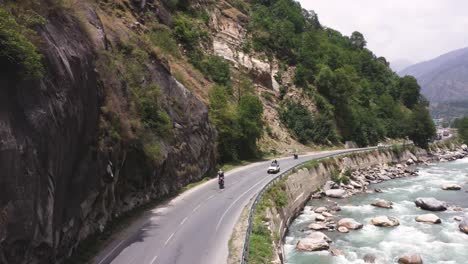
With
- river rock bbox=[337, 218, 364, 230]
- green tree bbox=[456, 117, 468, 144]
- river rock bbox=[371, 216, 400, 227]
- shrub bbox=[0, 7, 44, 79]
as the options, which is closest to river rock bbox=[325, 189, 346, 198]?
river rock bbox=[371, 216, 400, 227]

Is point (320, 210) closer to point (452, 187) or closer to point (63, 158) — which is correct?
point (452, 187)

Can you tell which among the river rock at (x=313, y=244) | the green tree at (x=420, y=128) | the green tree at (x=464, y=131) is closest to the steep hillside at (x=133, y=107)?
the green tree at (x=420, y=128)

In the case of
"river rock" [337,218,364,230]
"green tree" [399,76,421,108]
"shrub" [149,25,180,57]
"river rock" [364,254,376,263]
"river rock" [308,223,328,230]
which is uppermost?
"shrub" [149,25,180,57]

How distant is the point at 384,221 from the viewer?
101ft

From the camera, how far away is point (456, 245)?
1020 inches

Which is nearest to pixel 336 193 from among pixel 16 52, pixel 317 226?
pixel 317 226

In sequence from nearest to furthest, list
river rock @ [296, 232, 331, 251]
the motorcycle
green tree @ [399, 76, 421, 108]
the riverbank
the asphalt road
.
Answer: the asphalt road → the riverbank → river rock @ [296, 232, 331, 251] → the motorcycle → green tree @ [399, 76, 421, 108]

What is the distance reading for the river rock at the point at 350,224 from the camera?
29984 mm

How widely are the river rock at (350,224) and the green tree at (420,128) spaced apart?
5674 cm

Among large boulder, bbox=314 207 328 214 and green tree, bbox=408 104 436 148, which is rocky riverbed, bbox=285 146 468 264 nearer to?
large boulder, bbox=314 207 328 214

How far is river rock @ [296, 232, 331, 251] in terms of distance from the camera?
24703 millimetres

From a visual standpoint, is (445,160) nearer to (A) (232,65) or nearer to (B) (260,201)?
(A) (232,65)

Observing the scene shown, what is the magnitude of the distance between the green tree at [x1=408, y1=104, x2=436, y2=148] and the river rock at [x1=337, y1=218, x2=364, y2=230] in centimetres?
5674

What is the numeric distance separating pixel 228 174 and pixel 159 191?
40.1 feet
